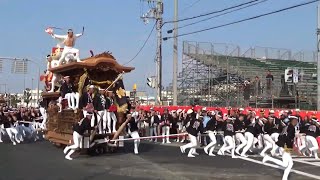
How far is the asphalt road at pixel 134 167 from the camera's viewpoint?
12464mm

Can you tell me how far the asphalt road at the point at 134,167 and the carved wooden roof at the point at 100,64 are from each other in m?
3.37

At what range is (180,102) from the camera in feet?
128

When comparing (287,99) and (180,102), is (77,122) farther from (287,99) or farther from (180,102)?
(180,102)

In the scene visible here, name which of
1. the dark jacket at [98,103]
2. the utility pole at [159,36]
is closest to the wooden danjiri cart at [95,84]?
the dark jacket at [98,103]

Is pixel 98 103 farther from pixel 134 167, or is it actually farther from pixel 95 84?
pixel 134 167

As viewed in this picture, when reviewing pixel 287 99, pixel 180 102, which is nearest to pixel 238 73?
pixel 180 102

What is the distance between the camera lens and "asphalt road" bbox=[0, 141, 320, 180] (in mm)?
12464

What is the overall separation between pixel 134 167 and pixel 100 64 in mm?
5370

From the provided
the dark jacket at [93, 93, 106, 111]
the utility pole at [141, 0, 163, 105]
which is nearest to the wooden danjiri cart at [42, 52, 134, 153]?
the dark jacket at [93, 93, 106, 111]

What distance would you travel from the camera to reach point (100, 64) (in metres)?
18.0

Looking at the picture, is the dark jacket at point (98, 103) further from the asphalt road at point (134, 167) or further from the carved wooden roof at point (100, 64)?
the asphalt road at point (134, 167)

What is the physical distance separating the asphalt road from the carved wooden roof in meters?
3.37

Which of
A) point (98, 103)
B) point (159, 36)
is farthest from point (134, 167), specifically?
point (159, 36)

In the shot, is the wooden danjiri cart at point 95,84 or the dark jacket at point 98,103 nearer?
the dark jacket at point 98,103
